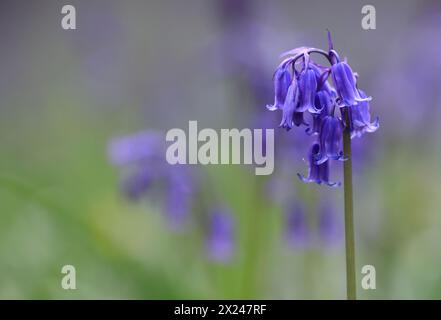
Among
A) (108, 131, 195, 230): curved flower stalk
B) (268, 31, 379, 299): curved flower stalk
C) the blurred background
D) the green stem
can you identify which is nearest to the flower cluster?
(268, 31, 379, 299): curved flower stalk

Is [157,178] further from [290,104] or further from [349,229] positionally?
[349,229]

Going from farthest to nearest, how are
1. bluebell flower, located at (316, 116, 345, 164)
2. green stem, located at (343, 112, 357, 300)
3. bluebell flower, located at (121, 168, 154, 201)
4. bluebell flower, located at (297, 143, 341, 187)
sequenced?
bluebell flower, located at (121, 168, 154, 201) < bluebell flower, located at (297, 143, 341, 187) < bluebell flower, located at (316, 116, 345, 164) < green stem, located at (343, 112, 357, 300)

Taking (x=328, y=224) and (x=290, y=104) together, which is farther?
(x=328, y=224)

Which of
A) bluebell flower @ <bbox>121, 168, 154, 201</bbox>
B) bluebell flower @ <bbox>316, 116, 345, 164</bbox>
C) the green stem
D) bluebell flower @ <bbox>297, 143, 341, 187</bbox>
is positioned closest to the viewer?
the green stem

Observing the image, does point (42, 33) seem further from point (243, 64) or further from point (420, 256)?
point (420, 256)

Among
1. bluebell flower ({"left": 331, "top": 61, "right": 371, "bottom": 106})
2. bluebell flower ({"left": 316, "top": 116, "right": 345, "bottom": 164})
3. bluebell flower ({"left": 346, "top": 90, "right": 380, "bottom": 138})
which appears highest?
bluebell flower ({"left": 331, "top": 61, "right": 371, "bottom": 106})

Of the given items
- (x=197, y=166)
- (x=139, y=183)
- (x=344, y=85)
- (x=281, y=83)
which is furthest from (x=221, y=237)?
(x=344, y=85)

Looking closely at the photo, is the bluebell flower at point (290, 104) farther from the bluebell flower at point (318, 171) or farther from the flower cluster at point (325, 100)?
the bluebell flower at point (318, 171)

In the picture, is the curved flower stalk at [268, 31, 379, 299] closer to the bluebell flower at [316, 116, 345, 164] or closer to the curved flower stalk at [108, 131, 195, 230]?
the bluebell flower at [316, 116, 345, 164]
